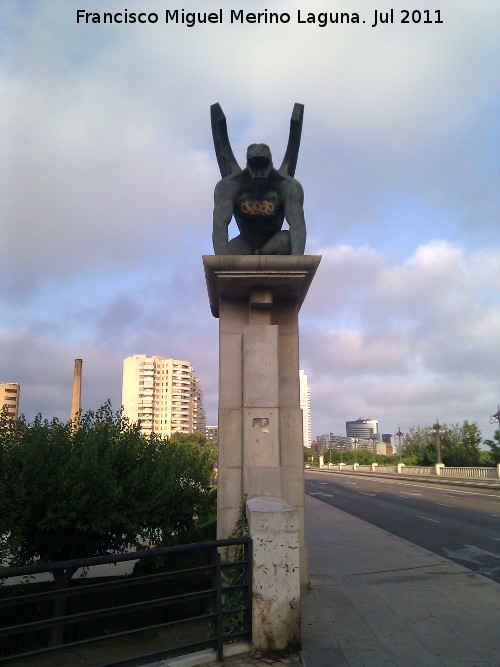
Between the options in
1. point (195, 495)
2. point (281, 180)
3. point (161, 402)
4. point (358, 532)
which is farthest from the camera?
point (161, 402)

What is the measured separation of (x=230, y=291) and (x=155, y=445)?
444cm

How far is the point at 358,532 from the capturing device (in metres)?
14.6

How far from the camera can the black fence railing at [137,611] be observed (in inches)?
157

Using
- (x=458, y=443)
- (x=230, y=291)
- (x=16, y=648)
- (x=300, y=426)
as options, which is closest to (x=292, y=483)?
(x=300, y=426)

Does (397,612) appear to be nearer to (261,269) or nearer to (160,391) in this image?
(261,269)

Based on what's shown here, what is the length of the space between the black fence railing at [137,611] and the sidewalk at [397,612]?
2.84 ft

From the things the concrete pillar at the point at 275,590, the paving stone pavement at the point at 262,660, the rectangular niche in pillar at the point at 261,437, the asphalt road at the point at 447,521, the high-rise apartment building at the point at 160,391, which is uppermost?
the high-rise apartment building at the point at 160,391

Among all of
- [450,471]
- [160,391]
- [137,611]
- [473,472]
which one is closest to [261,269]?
[137,611]

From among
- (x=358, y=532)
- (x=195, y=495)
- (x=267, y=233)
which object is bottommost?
(x=358, y=532)

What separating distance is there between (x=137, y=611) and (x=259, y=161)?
645 centimetres

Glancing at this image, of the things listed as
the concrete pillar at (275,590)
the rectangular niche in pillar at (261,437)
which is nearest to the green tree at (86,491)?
the rectangular niche in pillar at (261,437)

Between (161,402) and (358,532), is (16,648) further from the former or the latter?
(161,402)

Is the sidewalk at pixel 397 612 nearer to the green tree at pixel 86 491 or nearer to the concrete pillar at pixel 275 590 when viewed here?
the concrete pillar at pixel 275 590

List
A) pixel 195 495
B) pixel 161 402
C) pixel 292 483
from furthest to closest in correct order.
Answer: pixel 161 402 → pixel 195 495 → pixel 292 483
